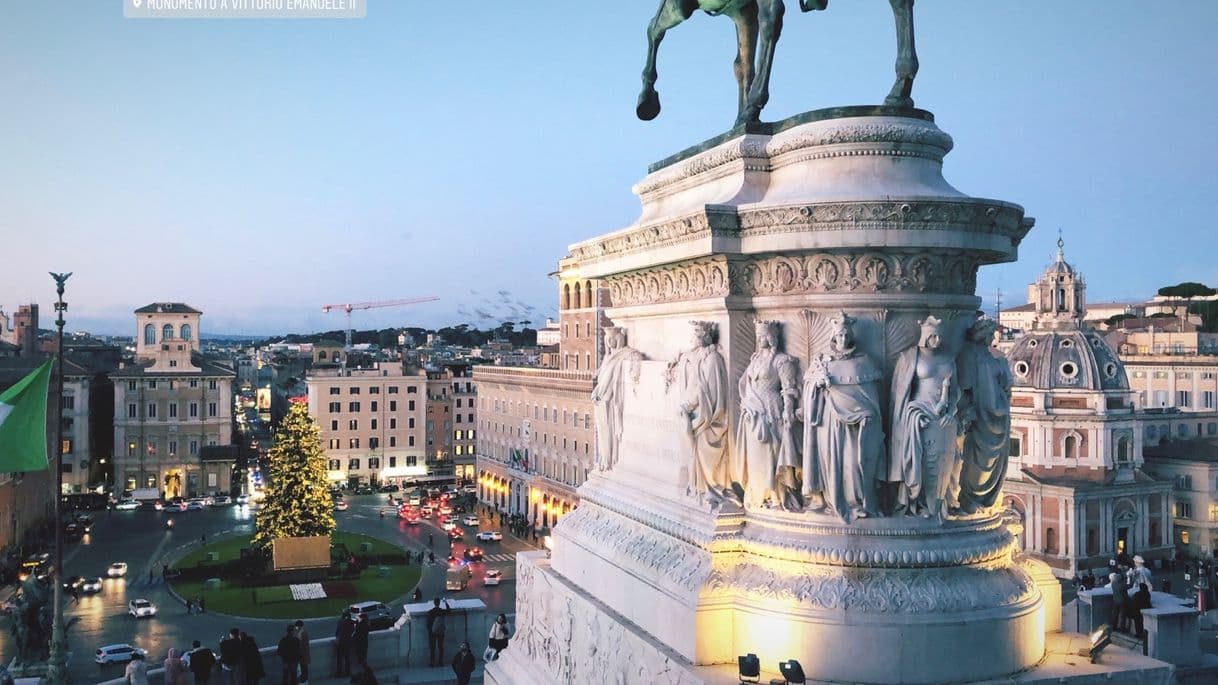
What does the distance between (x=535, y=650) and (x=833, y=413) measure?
5.20 m

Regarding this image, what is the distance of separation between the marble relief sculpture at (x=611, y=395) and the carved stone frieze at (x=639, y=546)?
2.03 feet

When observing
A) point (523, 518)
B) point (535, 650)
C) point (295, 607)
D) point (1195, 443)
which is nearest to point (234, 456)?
point (523, 518)

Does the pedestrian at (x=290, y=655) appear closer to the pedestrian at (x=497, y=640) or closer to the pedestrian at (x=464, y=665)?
the pedestrian at (x=464, y=665)

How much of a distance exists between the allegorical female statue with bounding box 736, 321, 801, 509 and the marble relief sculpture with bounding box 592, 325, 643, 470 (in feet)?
7.86

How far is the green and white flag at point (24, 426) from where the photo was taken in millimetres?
14977

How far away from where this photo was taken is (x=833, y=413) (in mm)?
7641

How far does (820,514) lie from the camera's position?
7.82 metres

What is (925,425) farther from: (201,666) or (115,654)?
(115,654)

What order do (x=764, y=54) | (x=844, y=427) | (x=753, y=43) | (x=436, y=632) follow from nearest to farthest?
(x=844, y=427)
(x=764, y=54)
(x=753, y=43)
(x=436, y=632)

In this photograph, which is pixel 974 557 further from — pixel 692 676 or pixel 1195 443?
pixel 1195 443

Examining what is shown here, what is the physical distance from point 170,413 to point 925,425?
264ft

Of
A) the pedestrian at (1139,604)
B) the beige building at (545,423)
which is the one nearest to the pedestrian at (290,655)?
the pedestrian at (1139,604)

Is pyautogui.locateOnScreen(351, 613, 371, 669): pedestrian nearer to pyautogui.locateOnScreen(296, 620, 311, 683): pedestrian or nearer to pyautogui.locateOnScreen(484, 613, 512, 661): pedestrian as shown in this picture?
pyautogui.locateOnScreen(296, 620, 311, 683): pedestrian

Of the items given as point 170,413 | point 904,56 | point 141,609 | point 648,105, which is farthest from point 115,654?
point 170,413
